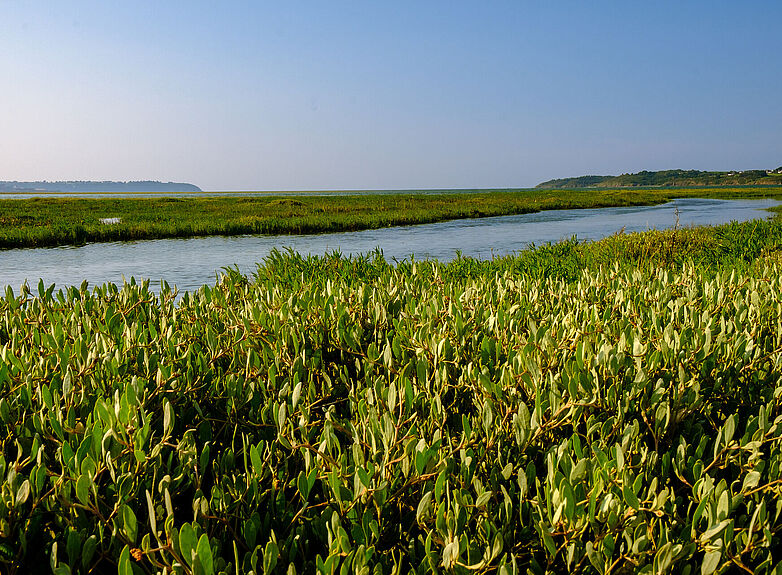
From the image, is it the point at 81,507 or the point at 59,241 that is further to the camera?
the point at 59,241

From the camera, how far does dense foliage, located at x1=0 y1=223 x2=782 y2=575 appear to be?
165cm

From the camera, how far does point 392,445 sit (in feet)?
6.42

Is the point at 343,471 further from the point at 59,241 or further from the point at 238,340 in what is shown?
the point at 59,241

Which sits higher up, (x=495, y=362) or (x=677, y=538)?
(x=495, y=362)

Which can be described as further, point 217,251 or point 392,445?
point 217,251

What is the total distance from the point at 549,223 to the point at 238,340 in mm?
35637

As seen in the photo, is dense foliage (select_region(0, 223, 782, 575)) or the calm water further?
the calm water

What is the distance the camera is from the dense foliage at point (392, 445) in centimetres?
165

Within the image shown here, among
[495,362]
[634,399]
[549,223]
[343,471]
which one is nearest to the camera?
[343,471]

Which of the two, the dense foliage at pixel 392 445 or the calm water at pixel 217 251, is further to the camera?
the calm water at pixel 217 251

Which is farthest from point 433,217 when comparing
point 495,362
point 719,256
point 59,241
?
point 495,362

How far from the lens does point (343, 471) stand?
185 cm

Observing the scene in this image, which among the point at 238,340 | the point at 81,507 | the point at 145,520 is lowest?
the point at 145,520

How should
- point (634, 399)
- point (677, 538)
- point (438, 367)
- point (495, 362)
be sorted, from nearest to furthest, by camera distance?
point (677, 538) → point (634, 399) → point (438, 367) → point (495, 362)
